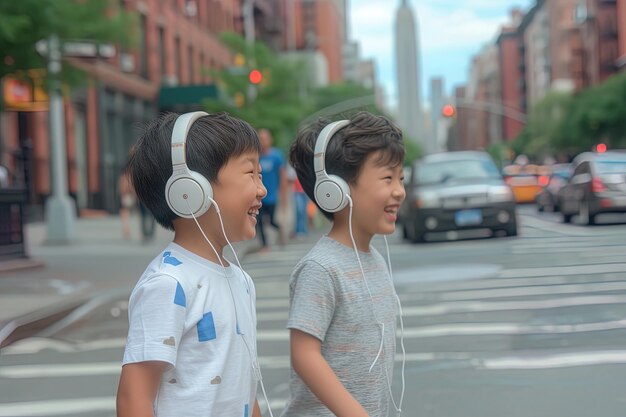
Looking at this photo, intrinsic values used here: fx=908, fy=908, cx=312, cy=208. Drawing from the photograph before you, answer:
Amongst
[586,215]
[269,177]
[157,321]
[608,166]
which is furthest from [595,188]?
[157,321]

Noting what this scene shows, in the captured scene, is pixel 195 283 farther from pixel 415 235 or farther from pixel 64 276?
pixel 415 235

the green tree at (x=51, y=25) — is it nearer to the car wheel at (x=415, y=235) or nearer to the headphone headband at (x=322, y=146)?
the car wheel at (x=415, y=235)

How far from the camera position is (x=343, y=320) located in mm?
2434

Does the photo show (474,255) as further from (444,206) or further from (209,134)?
(209,134)

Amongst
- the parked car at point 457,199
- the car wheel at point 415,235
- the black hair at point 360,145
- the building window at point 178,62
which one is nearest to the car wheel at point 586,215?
the parked car at point 457,199

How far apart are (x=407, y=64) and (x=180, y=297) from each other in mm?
134275

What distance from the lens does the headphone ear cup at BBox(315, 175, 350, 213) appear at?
248cm

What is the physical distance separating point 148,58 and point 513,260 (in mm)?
34631

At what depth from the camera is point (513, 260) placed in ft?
26.0

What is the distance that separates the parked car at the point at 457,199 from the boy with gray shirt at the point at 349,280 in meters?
11.2

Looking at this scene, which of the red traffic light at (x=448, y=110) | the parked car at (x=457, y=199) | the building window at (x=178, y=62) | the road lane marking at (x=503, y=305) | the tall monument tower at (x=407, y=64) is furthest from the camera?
the tall monument tower at (x=407, y=64)

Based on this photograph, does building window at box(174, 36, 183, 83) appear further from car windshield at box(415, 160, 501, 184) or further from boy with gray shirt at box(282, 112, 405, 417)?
boy with gray shirt at box(282, 112, 405, 417)

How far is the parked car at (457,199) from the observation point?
1438 cm

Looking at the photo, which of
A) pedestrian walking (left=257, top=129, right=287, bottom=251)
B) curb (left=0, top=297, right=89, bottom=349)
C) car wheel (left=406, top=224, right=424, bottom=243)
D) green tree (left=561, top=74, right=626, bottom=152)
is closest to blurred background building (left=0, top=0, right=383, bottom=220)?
pedestrian walking (left=257, top=129, right=287, bottom=251)
